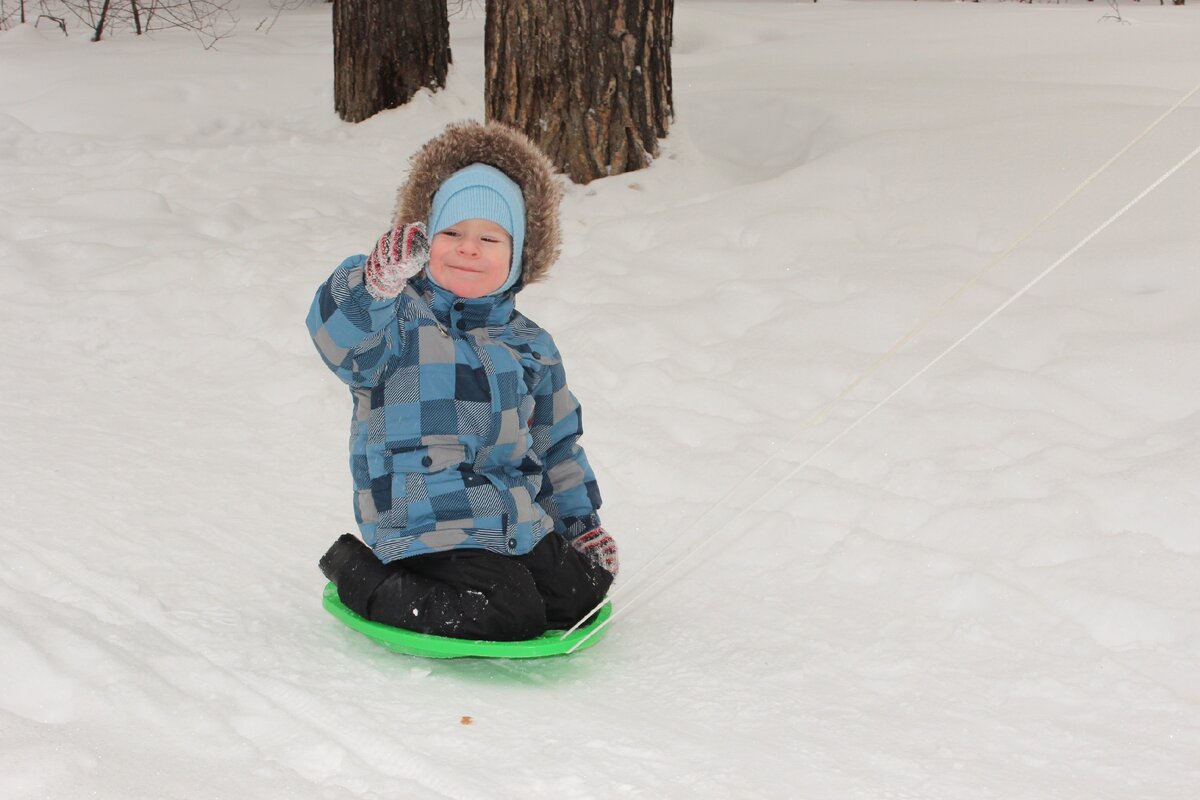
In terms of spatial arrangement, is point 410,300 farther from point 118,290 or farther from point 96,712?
point 118,290

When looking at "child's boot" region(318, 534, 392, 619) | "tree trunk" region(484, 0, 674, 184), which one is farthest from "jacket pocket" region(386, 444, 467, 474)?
"tree trunk" region(484, 0, 674, 184)

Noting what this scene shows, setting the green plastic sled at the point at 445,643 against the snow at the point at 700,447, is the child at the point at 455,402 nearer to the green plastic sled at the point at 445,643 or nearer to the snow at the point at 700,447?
the green plastic sled at the point at 445,643

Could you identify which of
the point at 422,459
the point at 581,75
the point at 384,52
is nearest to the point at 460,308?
the point at 422,459

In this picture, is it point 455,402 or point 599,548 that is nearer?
point 455,402

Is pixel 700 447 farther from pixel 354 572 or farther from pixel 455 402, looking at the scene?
pixel 354 572

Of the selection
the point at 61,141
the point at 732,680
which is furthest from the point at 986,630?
the point at 61,141

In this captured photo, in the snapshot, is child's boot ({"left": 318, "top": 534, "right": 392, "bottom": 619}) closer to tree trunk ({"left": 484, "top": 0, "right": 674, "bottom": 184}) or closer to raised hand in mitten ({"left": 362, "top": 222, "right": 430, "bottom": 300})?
raised hand in mitten ({"left": 362, "top": 222, "right": 430, "bottom": 300})

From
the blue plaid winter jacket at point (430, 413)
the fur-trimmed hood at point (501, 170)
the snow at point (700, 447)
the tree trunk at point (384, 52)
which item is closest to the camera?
the snow at point (700, 447)

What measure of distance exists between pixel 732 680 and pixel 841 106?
379 centimetres

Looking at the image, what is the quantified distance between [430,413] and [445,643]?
43 centimetres

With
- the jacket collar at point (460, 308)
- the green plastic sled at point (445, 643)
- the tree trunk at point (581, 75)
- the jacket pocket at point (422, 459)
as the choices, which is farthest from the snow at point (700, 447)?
→ the jacket collar at point (460, 308)

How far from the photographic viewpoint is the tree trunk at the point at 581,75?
16.1ft

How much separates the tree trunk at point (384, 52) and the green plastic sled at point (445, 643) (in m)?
4.37

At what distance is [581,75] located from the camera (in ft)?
16.2
